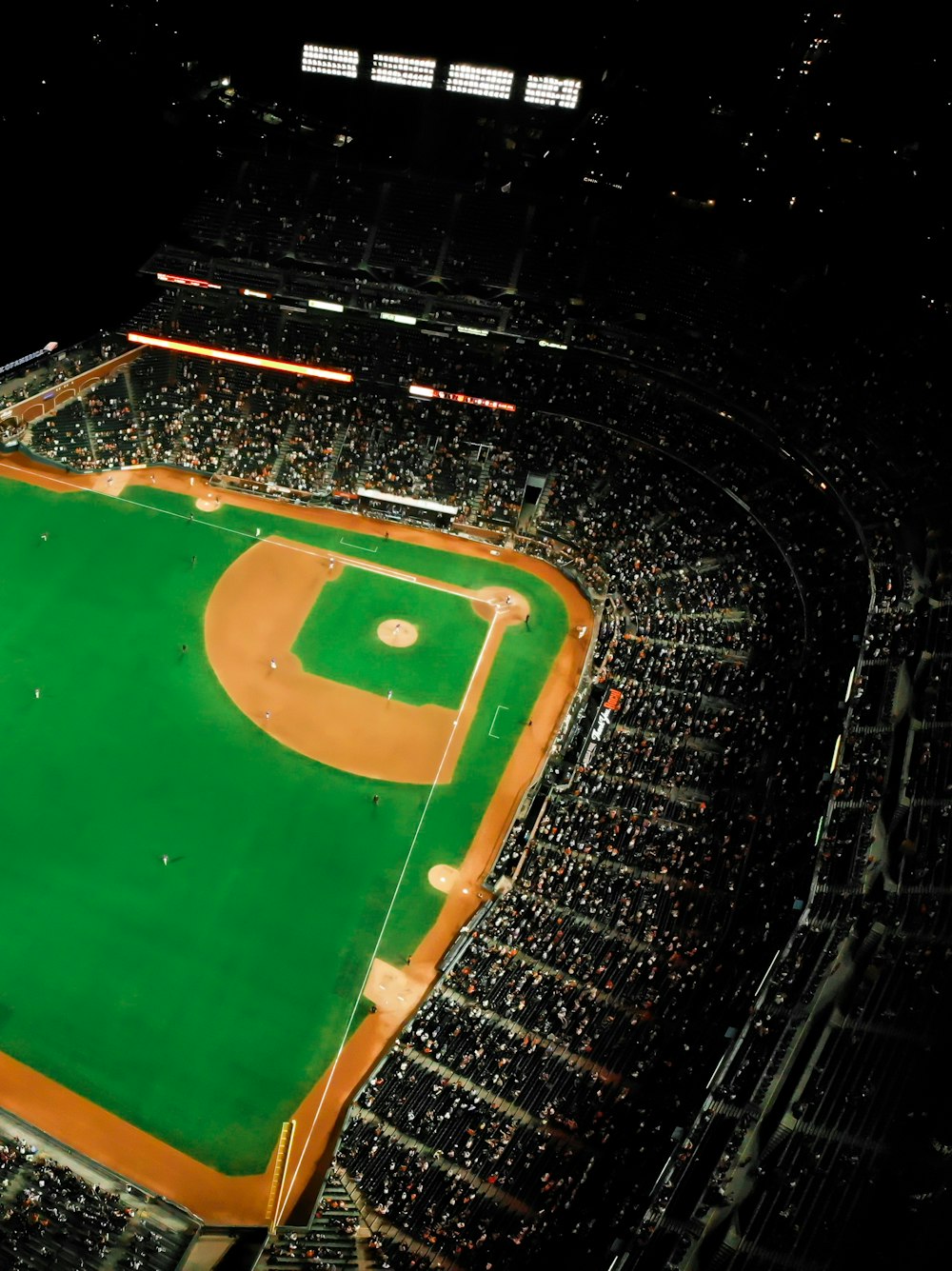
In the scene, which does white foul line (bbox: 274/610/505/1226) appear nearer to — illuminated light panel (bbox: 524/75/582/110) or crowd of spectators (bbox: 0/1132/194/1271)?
crowd of spectators (bbox: 0/1132/194/1271)

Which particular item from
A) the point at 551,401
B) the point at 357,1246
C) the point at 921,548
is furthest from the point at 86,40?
the point at 357,1246

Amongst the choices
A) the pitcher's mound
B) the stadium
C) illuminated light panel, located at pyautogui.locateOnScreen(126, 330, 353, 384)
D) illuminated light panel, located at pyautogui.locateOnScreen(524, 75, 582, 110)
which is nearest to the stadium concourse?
the stadium

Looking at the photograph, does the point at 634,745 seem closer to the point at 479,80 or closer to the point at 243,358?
the point at 243,358

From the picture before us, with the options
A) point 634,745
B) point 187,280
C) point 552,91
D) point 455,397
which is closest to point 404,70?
point 552,91

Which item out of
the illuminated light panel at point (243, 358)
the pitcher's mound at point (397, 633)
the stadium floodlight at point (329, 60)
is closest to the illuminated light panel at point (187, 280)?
the illuminated light panel at point (243, 358)

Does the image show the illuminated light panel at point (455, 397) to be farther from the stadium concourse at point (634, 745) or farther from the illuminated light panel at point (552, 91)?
the illuminated light panel at point (552, 91)
